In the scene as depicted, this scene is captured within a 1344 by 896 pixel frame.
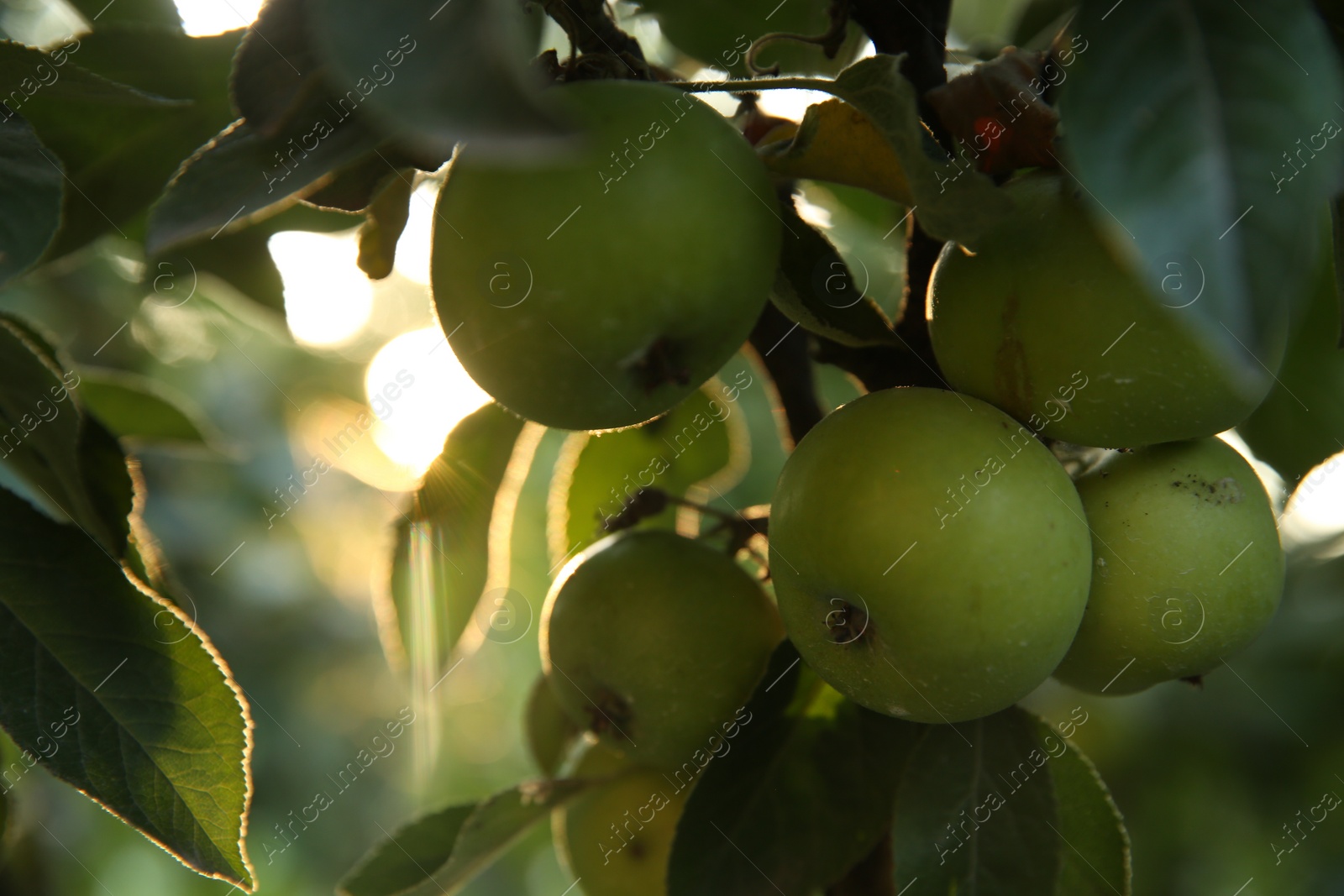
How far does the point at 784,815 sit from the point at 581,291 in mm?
598

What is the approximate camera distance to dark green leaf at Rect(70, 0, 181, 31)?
1103mm

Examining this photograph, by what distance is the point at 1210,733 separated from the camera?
2.84m

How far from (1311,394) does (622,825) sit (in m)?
0.83

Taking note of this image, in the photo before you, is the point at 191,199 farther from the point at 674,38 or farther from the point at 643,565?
the point at 674,38

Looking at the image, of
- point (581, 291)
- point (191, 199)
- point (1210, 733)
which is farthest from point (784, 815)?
point (1210, 733)

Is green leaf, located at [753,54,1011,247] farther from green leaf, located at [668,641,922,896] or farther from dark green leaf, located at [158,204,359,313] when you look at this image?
dark green leaf, located at [158,204,359,313]

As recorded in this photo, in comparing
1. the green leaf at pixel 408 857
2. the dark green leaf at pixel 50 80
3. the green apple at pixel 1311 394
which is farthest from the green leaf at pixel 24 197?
the green apple at pixel 1311 394

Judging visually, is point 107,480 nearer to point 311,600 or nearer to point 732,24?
point 732,24

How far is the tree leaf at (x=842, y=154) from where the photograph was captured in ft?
2.29

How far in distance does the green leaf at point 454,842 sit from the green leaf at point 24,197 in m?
0.70

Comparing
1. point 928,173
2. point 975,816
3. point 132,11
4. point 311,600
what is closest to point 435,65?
point 928,173

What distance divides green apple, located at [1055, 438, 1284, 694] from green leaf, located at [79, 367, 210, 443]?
1.11 m

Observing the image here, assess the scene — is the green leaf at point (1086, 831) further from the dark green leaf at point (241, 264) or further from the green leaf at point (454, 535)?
the dark green leaf at point (241, 264)

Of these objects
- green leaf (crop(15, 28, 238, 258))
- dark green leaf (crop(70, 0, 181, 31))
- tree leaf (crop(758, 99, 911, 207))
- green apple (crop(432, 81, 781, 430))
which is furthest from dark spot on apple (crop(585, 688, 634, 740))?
dark green leaf (crop(70, 0, 181, 31))
